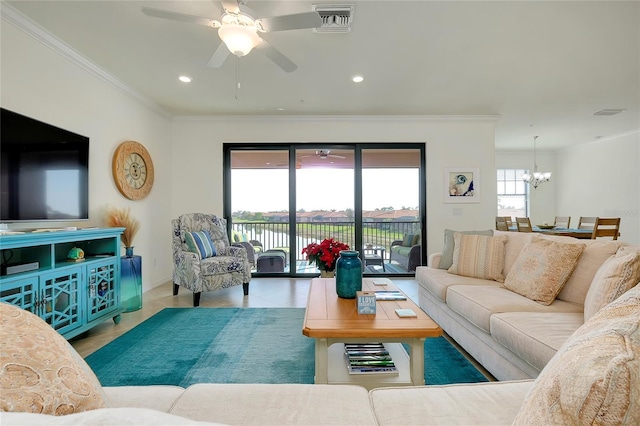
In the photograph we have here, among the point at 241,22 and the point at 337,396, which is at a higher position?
the point at 241,22

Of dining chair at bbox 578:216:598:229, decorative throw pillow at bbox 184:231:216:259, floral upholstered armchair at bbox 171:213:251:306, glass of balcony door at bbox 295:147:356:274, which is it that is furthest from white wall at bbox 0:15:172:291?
dining chair at bbox 578:216:598:229

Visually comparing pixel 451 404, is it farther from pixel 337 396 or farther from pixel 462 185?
pixel 462 185

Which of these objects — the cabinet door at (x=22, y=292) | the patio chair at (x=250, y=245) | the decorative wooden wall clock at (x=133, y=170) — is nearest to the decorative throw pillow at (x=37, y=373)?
the cabinet door at (x=22, y=292)

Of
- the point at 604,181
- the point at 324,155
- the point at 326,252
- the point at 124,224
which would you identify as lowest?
the point at 326,252

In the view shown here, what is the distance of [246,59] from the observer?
10.1ft

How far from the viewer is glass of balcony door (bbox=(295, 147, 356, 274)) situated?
200 inches

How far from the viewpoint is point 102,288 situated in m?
2.72

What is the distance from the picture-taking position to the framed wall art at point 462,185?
497 cm

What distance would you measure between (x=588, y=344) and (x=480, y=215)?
494cm

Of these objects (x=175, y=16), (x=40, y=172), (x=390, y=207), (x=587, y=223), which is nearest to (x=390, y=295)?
(x=175, y=16)

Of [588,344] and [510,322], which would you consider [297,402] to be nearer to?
[588,344]

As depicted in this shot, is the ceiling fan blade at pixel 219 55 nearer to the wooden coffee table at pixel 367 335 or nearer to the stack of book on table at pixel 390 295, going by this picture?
the wooden coffee table at pixel 367 335

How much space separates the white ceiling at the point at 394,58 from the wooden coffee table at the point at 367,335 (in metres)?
2.25

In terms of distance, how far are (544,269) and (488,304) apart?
507 millimetres
